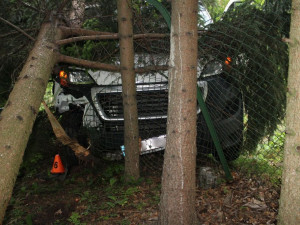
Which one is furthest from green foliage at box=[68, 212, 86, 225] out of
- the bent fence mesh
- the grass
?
the grass

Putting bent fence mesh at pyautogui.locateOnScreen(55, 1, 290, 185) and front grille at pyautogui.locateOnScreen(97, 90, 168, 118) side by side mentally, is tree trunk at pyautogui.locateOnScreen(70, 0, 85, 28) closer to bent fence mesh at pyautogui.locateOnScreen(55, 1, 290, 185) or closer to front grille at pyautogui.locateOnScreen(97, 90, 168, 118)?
bent fence mesh at pyautogui.locateOnScreen(55, 1, 290, 185)

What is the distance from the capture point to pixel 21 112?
101 inches

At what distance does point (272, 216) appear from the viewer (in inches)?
126

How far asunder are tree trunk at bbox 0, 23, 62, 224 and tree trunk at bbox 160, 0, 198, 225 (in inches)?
44.6

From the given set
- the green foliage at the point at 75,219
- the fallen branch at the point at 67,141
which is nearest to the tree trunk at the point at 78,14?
the fallen branch at the point at 67,141

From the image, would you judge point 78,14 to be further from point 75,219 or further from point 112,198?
point 75,219

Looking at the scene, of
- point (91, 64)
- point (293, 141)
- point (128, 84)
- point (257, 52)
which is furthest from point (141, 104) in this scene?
point (293, 141)

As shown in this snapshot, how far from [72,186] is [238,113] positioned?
7.74ft

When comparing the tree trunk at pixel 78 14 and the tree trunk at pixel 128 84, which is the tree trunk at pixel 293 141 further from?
the tree trunk at pixel 78 14

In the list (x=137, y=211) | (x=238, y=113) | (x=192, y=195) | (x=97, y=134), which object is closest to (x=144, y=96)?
(x=97, y=134)

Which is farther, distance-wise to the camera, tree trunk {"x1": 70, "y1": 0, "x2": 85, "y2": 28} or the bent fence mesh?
tree trunk {"x1": 70, "y1": 0, "x2": 85, "y2": 28}

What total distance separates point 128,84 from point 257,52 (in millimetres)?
1447

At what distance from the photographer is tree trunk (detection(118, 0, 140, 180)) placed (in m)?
3.72

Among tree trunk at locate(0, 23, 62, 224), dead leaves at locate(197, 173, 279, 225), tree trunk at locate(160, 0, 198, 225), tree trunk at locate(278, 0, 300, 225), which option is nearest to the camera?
tree trunk at locate(278, 0, 300, 225)
